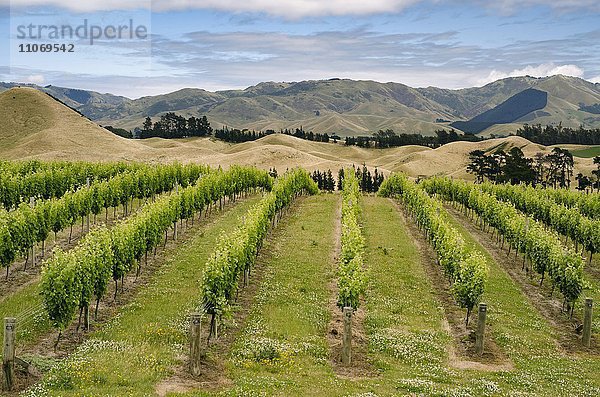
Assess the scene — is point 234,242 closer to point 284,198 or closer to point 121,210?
point 284,198

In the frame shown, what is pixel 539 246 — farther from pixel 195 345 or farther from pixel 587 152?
pixel 587 152

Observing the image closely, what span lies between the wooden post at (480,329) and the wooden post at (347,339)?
16.0ft

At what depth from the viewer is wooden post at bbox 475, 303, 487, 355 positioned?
820 inches

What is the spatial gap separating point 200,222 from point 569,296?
2814cm

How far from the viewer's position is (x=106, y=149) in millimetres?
115938

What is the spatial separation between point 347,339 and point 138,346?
695cm

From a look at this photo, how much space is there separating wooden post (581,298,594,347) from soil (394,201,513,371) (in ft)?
11.6

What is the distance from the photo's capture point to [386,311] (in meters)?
25.8

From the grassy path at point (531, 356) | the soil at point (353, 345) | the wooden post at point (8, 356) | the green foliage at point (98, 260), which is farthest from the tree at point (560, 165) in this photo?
the wooden post at point (8, 356)

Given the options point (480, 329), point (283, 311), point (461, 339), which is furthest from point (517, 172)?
point (480, 329)

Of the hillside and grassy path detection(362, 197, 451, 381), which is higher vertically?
the hillside

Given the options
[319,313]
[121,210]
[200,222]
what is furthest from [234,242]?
[121,210]

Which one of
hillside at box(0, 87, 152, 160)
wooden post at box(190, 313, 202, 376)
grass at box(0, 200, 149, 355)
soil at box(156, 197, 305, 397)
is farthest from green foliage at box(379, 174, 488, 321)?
hillside at box(0, 87, 152, 160)

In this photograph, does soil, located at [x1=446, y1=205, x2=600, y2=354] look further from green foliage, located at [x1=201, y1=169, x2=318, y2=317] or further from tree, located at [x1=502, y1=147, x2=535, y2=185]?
tree, located at [x1=502, y1=147, x2=535, y2=185]
